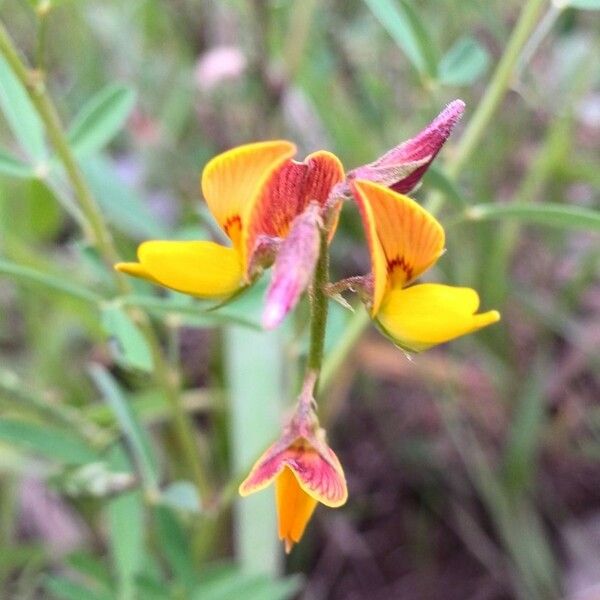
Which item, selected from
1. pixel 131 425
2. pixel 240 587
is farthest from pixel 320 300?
pixel 240 587

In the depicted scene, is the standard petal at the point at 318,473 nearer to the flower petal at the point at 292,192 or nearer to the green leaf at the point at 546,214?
the flower petal at the point at 292,192

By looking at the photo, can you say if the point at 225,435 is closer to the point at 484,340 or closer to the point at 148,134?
the point at 484,340

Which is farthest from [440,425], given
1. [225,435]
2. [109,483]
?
[109,483]

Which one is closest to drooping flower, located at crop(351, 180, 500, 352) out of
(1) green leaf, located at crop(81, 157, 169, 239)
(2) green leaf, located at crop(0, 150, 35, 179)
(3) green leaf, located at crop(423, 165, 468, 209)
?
(3) green leaf, located at crop(423, 165, 468, 209)

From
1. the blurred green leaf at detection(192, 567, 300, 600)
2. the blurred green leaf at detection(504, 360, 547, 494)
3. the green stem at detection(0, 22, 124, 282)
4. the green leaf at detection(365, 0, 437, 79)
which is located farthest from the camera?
the blurred green leaf at detection(504, 360, 547, 494)

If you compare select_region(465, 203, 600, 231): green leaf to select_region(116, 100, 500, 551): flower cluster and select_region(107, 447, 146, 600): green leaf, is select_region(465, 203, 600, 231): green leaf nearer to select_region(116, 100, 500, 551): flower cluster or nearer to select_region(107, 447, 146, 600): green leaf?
select_region(116, 100, 500, 551): flower cluster

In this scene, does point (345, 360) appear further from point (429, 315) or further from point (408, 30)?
point (429, 315)
